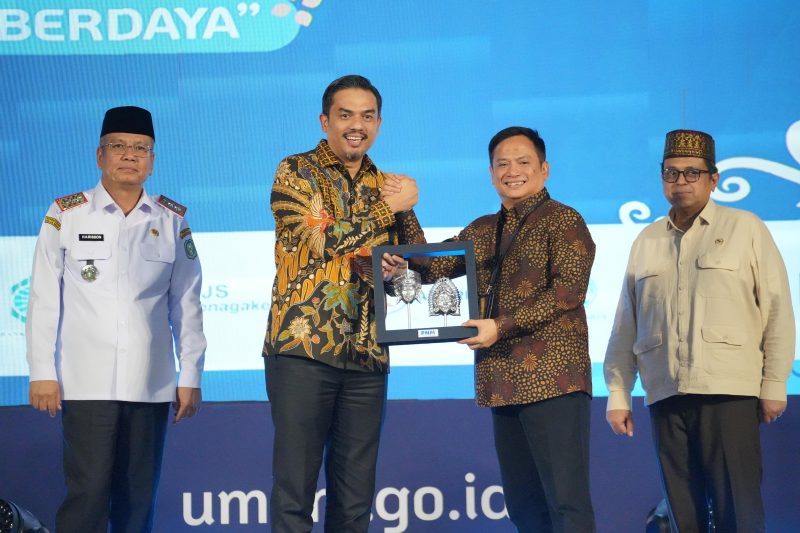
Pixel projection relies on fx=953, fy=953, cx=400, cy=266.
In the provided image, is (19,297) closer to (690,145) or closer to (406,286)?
(406,286)

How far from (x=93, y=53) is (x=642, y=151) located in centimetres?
227

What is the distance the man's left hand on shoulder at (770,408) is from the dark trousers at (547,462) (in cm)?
55

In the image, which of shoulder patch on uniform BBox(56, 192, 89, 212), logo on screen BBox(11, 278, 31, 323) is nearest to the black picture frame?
shoulder patch on uniform BBox(56, 192, 89, 212)

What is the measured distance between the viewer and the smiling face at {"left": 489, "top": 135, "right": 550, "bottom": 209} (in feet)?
9.14

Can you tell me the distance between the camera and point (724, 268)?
9.32 ft

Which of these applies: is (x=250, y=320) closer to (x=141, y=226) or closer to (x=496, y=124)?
(x=141, y=226)

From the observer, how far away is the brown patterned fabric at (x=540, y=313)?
2.63 m

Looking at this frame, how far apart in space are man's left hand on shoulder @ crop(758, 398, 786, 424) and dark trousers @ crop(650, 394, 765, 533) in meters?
0.03

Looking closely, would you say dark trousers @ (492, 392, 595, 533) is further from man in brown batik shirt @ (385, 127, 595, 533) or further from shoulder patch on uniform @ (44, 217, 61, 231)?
shoulder patch on uniform @ (44, 217, 61, 231)

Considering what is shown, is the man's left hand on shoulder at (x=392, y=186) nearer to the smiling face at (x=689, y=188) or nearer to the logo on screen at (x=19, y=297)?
the smiling face at (x=689, y=188)

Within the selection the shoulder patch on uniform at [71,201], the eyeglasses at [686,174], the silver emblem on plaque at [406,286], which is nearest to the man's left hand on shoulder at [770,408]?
the eyeglasses at [686,174]

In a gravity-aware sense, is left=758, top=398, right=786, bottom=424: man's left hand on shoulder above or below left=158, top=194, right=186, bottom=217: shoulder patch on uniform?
below

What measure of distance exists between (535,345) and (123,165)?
54.7 inches

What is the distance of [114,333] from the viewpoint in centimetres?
290
